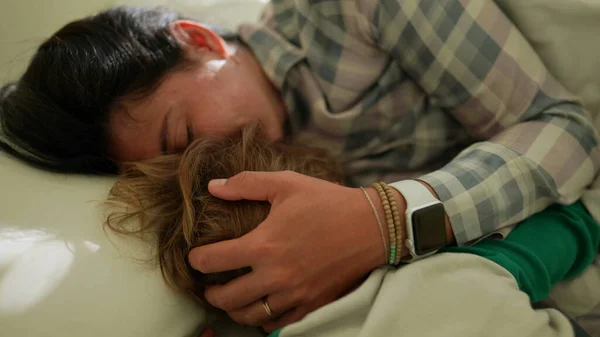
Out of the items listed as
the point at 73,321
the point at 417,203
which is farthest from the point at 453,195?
the point at 73,321

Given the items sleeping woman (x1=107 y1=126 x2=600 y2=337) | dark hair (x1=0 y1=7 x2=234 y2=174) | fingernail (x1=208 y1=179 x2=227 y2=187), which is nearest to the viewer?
sleeping woman (x1=107 y1=126 x2=600 y2=337)

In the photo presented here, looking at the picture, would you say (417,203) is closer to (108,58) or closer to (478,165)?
(478,165)

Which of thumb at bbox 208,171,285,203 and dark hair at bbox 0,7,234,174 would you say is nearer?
thumb at bbox 208,171,285,203

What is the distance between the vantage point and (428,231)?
630mm

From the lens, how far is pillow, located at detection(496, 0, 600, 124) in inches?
31.7

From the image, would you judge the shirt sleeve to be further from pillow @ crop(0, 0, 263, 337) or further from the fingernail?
pillow @ crop(0, 0, 263, 337)

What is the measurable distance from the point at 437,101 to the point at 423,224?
1.00 feet

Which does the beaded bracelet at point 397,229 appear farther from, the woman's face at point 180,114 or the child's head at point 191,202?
the woman's face at point 180,114

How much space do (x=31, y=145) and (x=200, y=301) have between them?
392mm

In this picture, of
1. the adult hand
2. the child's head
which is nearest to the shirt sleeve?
the adult hand

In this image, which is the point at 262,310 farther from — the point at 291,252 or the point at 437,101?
the point at 437,101

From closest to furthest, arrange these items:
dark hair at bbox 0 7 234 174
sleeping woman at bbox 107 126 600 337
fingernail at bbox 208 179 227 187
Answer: sleeping woman at bbox 107 126 600 337 < fingernail at bbox 208 179 227 187 < dark hair at bbox 0 7 234 174

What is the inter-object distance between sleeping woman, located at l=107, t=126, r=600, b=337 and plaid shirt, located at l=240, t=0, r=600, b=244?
0.19 feet

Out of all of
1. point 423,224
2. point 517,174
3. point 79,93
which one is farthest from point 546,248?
point 79,93
